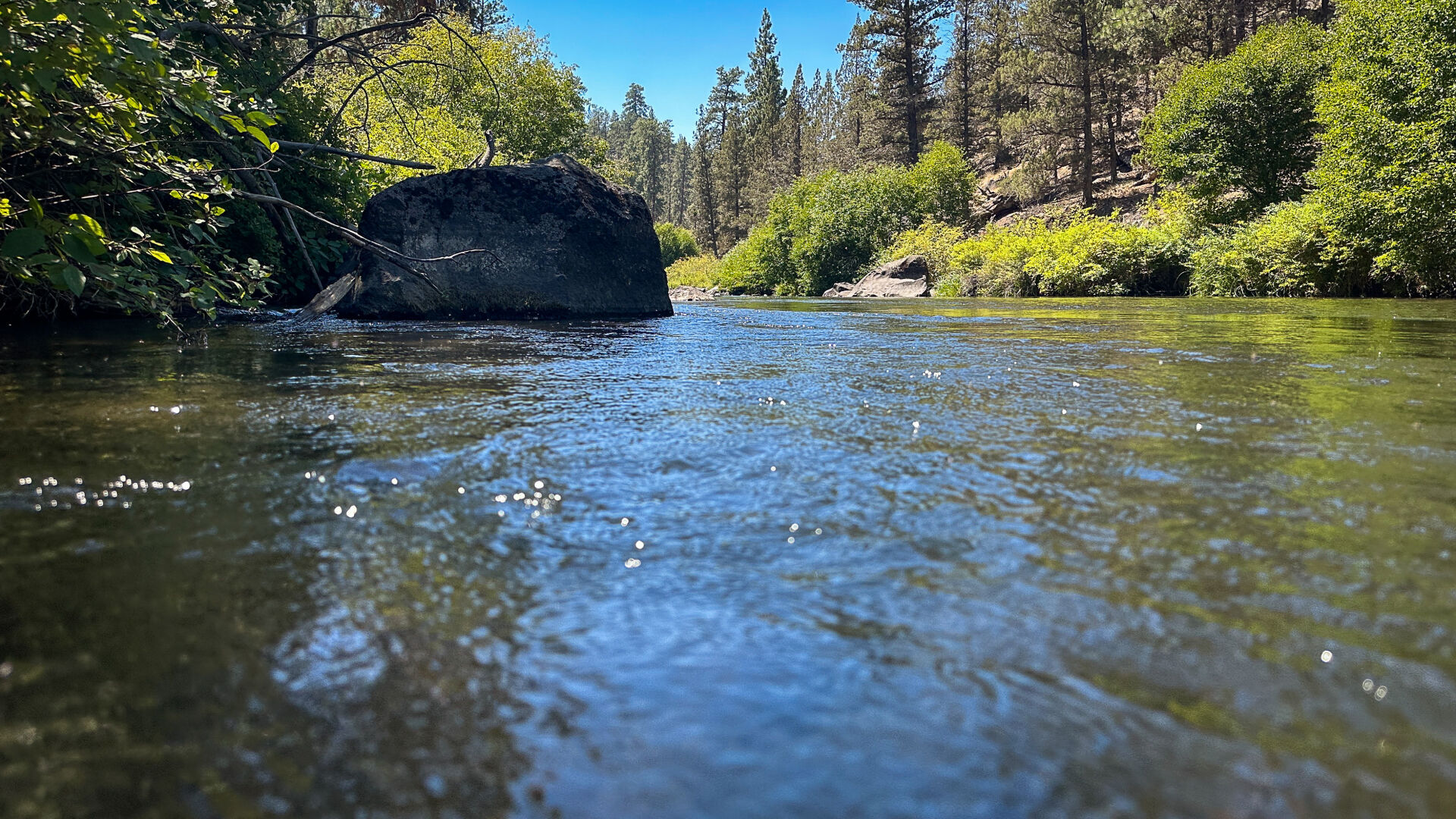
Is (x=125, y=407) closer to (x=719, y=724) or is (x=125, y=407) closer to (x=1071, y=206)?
(x=719, y=724)

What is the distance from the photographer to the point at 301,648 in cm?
133

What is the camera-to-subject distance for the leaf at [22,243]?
246 cm

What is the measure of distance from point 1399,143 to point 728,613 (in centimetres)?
1891

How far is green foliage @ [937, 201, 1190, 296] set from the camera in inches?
853

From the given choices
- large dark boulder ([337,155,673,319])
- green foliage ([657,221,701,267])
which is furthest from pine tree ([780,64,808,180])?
large dark boulder ([337,155,673,319])

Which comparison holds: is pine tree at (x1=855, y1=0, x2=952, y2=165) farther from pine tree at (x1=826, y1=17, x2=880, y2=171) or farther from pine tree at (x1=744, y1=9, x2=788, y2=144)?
pine tree at (x1=744, y1=9, x2=788, y2=144)

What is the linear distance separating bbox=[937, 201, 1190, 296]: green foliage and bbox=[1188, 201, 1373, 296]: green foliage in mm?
2573

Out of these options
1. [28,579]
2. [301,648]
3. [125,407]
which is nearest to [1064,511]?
[301,648]

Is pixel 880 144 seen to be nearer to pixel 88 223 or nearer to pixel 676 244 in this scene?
pixel 676 244

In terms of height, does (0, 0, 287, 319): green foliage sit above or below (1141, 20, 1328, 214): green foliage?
below

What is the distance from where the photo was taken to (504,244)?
9.78 metres

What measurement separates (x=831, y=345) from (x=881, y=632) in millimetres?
5695

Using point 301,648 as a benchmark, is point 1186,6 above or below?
above

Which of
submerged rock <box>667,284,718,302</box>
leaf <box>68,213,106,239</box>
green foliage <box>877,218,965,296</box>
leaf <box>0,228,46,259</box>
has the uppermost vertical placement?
green foliage <box>877,218,965,296</box>
